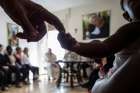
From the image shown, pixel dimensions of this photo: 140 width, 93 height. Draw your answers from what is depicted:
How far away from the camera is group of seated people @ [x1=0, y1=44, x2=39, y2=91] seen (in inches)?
269

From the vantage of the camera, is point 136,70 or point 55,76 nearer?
point 136,70

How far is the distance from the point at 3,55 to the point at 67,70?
6.40 feet

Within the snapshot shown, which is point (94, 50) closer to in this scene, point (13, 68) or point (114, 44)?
point (114, 44)

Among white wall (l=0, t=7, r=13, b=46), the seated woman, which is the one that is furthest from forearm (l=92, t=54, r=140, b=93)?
white wall (l=0, t=7, r=13, b=46)

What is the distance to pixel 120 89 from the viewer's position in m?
0.33

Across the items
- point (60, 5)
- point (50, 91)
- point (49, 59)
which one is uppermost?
point (60, 5)

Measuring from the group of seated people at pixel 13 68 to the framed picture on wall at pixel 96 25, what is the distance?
2.50 m

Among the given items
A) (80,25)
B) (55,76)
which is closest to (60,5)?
Result: (80,25)

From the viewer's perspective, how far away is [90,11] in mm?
9016

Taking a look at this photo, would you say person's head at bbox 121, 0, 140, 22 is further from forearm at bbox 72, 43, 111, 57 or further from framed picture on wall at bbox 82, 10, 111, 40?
framed picture on wall at bbox 82, 10, 111, 40

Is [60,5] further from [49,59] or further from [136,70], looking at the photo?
[136,70]

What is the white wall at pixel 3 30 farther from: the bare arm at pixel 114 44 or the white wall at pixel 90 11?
the bare arm at pixel 114 44

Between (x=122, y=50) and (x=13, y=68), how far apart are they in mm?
7136

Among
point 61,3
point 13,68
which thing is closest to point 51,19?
point 13,68
